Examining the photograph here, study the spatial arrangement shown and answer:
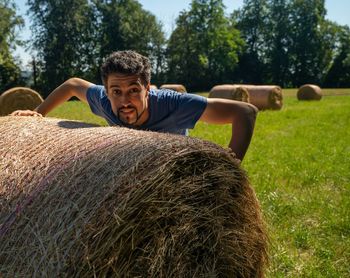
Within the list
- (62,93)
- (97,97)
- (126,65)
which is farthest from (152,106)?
(62,93)

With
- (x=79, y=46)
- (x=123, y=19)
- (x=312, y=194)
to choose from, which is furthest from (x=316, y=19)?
(x=312, y=194)

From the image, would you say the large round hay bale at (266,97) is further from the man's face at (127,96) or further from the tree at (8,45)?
the tree at (8,45)

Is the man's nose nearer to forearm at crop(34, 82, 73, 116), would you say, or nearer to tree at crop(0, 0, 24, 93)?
forearm at crop(34, 82, 73, 116)

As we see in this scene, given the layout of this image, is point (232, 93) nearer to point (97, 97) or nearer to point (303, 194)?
point (303, 194)

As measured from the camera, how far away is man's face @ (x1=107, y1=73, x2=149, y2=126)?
3.36m

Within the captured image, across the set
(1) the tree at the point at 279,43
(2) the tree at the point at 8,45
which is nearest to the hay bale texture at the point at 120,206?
(2) the tree at the point at 8,45

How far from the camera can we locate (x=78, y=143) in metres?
2.64

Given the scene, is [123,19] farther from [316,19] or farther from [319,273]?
[319,273]

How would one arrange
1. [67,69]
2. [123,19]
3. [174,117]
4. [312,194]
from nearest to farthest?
[174,117] < [312,194] < [67,69] < [123,19]

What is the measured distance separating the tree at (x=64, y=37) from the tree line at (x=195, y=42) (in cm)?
11

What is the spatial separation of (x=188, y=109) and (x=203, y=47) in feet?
179

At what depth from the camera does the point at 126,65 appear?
10.9ft

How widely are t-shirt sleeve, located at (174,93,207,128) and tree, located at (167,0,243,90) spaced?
47178 millimetres

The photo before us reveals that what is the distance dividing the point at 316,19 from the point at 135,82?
70054 millimetres
